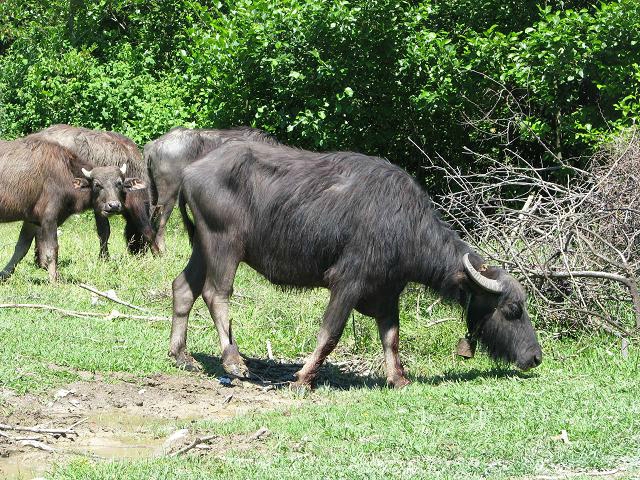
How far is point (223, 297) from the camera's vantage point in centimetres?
897

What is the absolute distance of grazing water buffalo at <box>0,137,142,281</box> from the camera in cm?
1317

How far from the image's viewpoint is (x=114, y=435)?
735 cm

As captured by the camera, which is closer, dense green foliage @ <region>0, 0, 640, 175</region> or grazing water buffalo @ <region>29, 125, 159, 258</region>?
dense green foliage @ <region>0, 0, 640, 175</region>

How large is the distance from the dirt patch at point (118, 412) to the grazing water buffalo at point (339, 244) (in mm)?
443

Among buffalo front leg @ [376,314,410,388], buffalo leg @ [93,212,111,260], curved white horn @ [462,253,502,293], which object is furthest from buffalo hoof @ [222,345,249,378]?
buffalo leg @ [93,212,111,260]

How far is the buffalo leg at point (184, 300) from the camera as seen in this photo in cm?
932

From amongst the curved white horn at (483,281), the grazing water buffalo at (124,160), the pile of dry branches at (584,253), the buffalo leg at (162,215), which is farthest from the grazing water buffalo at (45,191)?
the curved white horn at (483,281)

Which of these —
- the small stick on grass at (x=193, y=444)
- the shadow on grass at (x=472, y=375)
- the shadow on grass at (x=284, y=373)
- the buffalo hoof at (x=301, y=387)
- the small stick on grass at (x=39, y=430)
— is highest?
the small stick on grass at (x=193, y=444)

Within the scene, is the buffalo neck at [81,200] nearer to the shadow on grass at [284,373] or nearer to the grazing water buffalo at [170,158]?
the grazing water buffalo at [170,158]

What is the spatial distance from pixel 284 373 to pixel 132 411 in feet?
6.45

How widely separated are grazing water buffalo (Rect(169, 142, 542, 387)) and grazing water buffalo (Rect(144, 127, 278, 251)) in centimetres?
478

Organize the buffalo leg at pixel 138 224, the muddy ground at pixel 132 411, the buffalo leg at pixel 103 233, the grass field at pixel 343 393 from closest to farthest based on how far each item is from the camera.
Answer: the grass field at pixel 343 393, the muddy ground at pixel 132 411, the buffalo leg at pixel 103 233, the buffalo leg at pixel 138 224

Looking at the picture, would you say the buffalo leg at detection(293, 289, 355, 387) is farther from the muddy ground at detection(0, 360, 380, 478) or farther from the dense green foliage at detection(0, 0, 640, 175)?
the dense green foliage at detection(0, 0, 640, 175)

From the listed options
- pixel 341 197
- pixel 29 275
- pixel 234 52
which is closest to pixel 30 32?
pixel 234 52
